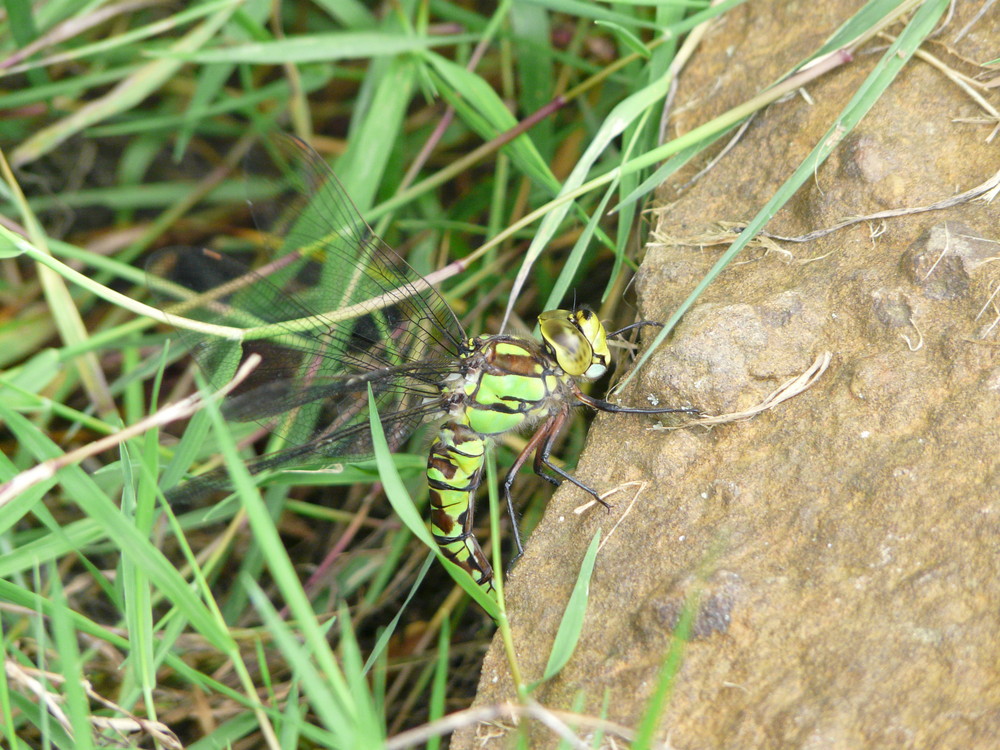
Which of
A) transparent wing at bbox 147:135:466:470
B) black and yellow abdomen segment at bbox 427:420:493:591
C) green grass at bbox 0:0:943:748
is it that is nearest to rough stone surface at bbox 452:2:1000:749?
green grass at bbox 0:0:943:748

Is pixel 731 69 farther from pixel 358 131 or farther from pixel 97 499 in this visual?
pixel 97 499

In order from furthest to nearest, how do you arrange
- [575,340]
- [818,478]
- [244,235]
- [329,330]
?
[244,235] < [329,330] < [575,340] < [818,478]

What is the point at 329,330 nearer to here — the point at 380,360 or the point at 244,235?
the point at 380,360

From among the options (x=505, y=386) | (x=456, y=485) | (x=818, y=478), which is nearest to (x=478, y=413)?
(x=505, y=386)

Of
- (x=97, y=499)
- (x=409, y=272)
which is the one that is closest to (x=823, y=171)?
(x=409, y=272)

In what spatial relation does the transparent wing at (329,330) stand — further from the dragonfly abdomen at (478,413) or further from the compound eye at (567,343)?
the compound eye at (567,343)

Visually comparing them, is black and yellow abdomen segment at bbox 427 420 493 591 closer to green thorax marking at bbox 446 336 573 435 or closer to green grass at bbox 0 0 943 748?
green thorax marking at bbox 446 336 573 435
